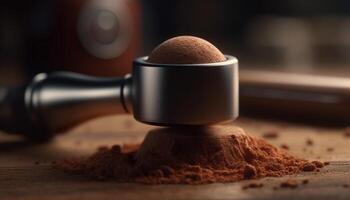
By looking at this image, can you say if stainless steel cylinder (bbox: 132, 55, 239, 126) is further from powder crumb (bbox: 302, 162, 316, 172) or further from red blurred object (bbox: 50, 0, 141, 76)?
red blurred object (bbox: 50, 0, 141, 76)

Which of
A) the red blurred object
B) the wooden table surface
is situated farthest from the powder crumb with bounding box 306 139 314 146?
the red blurred object

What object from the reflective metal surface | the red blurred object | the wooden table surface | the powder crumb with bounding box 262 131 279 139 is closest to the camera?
the wooden table surface

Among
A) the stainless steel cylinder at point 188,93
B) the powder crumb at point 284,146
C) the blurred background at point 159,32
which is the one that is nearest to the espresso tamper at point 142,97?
the stainless steel cylinder at point 188,93

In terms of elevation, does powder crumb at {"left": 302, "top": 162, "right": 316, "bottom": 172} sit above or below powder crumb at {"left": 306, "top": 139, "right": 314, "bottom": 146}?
above

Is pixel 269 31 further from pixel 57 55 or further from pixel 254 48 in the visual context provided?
pixel 57 55

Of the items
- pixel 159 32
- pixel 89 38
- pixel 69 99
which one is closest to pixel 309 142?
pixel 69 99

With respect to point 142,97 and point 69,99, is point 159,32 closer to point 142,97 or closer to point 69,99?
point 69,99

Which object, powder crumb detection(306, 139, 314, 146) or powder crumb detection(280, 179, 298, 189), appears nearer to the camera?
powder crumb detection(280, 179, 298, 189)

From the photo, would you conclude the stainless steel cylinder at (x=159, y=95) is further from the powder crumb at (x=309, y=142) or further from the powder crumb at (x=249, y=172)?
the powder crumb at (x=309, y=142)
